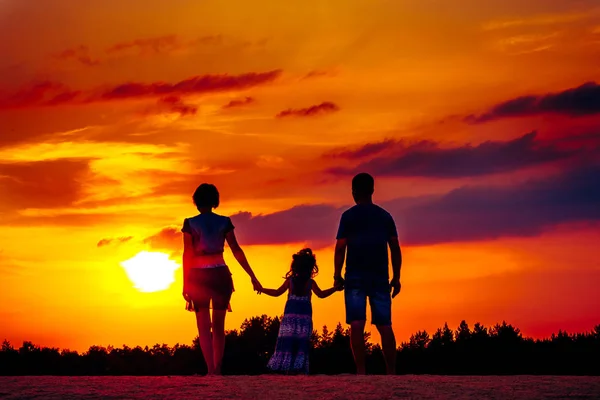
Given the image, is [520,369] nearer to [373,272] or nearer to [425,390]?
[373,272]

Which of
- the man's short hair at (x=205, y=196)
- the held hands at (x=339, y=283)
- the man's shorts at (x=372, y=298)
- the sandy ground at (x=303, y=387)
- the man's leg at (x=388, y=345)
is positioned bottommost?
the sandy ground at (x=303, y=387)

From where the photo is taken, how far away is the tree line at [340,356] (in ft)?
75.8

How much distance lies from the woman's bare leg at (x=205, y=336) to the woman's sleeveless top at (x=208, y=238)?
687 millimetres

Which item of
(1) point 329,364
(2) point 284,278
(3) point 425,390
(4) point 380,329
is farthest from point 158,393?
(1) point 329,364

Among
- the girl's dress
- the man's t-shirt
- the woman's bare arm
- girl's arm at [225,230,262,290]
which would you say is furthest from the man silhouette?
the girl's dress

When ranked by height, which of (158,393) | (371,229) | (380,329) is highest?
(371,229)

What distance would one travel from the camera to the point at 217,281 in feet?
51.4

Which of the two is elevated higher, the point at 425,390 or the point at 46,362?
the point at 46,362

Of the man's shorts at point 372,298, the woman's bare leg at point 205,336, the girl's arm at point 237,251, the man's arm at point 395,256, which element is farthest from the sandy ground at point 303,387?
the girl's arm at point 237,251

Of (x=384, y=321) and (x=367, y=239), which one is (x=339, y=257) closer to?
(x=367, y=239)

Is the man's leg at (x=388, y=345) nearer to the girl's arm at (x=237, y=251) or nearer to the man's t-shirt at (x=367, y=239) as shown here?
the man's t-shirt at (x=367, y=239)

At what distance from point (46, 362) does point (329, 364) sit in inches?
261

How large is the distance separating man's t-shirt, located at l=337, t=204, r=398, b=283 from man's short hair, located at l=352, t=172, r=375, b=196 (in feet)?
0.62

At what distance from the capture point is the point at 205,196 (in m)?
15.9
